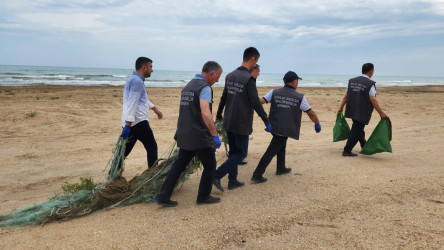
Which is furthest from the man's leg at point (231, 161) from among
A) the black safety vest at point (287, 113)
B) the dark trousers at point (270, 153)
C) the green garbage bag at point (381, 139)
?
the green garbage bag at point (381, 139)

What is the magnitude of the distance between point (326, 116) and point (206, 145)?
35.4 feet

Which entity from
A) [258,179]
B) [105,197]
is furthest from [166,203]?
[258,179]

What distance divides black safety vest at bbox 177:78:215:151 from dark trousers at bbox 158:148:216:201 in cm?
13

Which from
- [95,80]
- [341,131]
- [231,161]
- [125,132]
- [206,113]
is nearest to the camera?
[206,113]

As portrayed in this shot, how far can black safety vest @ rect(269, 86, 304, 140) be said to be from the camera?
16.7 feet

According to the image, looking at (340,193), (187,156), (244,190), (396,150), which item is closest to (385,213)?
(340,193)

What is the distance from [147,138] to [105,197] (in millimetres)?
1092

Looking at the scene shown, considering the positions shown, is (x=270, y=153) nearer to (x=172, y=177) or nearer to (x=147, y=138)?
(x=172, y=177)

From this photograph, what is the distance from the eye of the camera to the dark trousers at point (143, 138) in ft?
15.8

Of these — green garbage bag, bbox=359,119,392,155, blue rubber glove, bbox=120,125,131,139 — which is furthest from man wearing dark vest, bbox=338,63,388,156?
blue rubber glove, bbox=120,125,131,139

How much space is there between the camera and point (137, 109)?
4.76 m

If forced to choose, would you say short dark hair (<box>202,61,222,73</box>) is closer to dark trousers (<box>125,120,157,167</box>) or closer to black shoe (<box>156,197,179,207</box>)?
dark trousers (<box>125,120,157,167</box>)

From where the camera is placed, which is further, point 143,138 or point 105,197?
point 143,138

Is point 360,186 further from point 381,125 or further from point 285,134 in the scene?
point 381,125
